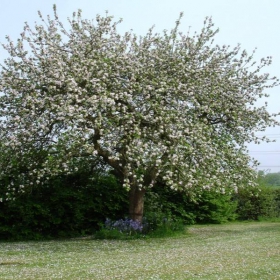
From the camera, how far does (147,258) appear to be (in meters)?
11.6

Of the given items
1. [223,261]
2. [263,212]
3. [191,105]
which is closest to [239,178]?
[191,105]

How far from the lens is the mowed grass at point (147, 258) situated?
9.33 m

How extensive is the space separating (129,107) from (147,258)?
17.1 feet

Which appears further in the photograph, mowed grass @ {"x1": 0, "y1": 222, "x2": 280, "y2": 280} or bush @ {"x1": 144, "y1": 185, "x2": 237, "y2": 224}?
bush @ {"x1": 144, "y1": 185, "x2": 237, "y2": 224}

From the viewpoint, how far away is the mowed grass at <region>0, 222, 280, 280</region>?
9328 mm

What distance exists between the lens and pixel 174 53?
1669 centimetres

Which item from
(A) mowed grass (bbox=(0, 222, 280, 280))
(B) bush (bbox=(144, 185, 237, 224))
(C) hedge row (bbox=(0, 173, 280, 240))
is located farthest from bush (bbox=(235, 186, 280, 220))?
(A) mowed grass (bbox=(0, 222, 280, 280))

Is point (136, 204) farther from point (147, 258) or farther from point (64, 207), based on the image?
point (147, 258)

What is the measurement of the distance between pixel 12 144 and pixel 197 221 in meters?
12.0

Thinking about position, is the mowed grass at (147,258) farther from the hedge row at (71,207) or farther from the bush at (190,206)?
the bush at (190,206)

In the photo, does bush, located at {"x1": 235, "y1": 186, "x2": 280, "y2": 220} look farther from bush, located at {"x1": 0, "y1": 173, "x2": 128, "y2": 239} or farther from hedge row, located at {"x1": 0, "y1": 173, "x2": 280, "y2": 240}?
bush, located at {"x1": 0, "y1": 173, "x2": 128, "y2": 239}

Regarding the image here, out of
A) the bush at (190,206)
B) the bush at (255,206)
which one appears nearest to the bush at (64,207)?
the bush at (190,206)

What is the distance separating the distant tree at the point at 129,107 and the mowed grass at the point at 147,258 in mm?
1898

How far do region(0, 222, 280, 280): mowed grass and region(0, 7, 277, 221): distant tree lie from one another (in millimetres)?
1898
